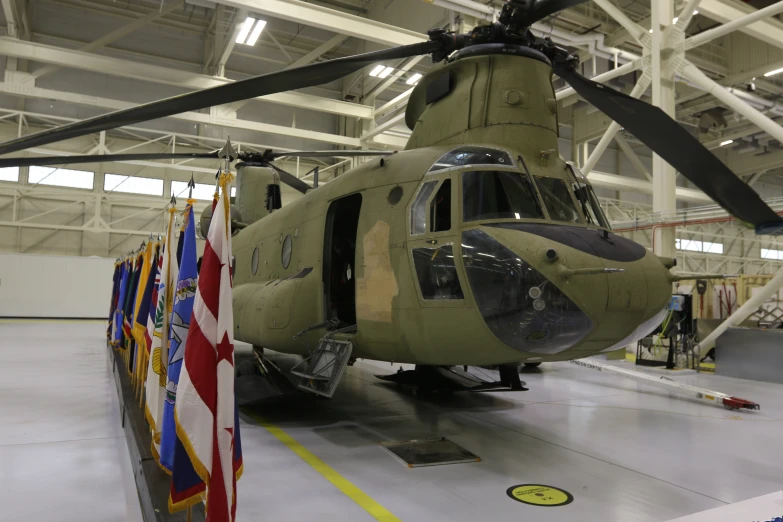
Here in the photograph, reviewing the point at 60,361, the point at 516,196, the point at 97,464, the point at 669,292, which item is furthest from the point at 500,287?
the point at 60,361

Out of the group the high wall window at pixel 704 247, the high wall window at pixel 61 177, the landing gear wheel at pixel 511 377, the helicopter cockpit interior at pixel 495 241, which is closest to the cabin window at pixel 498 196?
the helicopter cockpit interior at pixel 495 241

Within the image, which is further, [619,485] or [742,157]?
[742,157]

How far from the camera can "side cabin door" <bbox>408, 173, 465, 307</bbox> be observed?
16.2ft

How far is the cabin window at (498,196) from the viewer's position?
502 cm

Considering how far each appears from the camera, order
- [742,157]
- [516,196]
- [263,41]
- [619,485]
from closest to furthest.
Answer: [619,485], [516,196], [263,41], [742,157]

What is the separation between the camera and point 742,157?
107ft

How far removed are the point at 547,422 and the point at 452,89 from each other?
433 cm

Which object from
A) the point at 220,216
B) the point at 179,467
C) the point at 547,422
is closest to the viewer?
the point at 179,467

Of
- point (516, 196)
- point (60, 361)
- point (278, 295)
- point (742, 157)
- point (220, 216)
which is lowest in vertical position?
point (60, 361)

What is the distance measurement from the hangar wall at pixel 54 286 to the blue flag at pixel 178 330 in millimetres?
21893

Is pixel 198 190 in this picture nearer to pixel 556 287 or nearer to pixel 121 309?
pixel 121 309

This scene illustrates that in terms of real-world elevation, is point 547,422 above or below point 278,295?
below

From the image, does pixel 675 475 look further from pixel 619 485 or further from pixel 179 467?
pixel 179 467

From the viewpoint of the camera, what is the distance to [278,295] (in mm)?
6680
